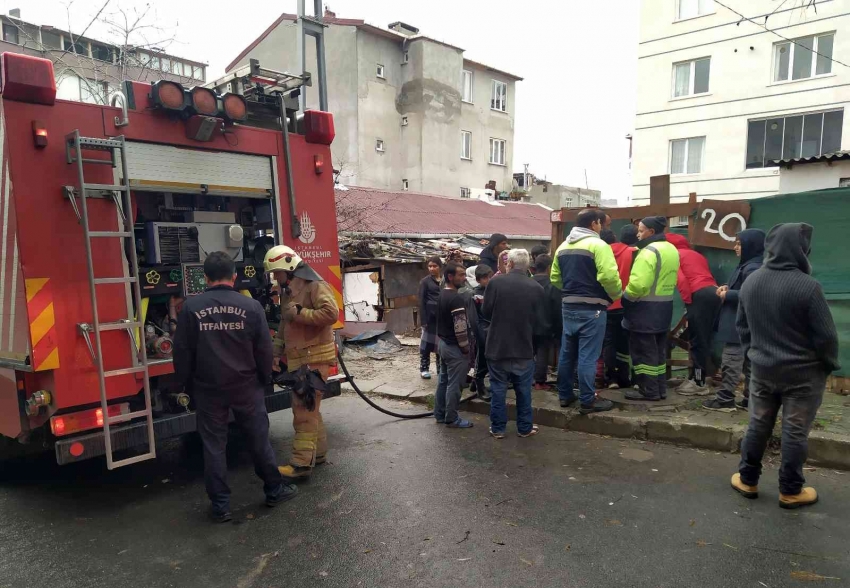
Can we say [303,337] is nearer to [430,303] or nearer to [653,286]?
[430,303]

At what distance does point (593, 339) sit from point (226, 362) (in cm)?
345

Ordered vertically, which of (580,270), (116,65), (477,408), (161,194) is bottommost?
(477,408)


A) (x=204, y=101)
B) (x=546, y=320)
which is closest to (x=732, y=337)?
(x=546, y=320)

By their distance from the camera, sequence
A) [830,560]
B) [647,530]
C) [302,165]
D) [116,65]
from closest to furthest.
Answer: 1. [830,560]
2. [647,530]
3. [302,165]
4. [116,65]

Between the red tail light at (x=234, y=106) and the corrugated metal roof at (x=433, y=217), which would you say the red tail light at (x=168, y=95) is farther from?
the corrugated metal roof at (x=433, y=217)

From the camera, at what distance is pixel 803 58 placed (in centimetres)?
1956

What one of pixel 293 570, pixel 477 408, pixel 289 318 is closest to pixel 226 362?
pixel 289 318

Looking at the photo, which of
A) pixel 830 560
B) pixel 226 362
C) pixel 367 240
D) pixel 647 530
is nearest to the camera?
pixel 830 560

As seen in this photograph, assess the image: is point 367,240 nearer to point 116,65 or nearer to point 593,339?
point 116,65

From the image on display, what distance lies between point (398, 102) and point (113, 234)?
2403 cm

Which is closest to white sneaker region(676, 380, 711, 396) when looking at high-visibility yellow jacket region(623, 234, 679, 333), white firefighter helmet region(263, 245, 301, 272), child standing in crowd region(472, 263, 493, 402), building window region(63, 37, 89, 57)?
high-visibility yellow jacket region(623, 234, 679, 333)

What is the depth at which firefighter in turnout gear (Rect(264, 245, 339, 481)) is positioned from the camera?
4527mm

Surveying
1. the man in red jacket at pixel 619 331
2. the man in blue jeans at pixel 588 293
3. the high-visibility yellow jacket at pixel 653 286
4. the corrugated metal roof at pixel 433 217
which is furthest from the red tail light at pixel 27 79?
the corrugated metal roof at pixel 433 217

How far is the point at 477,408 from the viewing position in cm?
645
